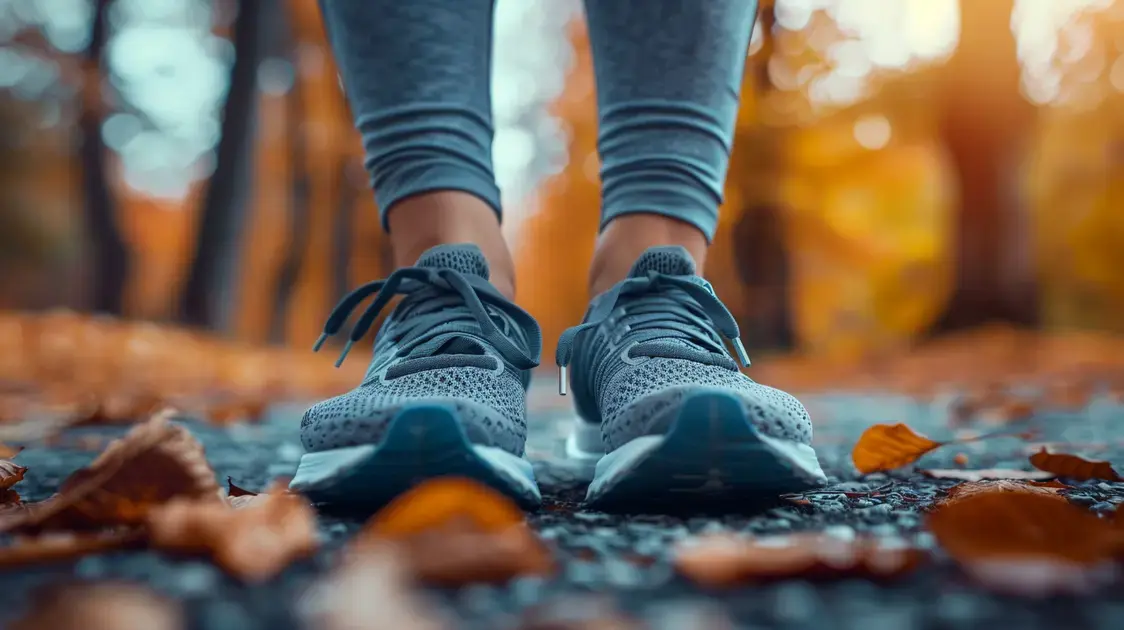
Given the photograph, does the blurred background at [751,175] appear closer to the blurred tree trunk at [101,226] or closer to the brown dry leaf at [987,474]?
the blurred tree trunk at [101,226]

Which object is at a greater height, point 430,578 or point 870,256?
point 870,256

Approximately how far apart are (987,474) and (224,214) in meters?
7.74

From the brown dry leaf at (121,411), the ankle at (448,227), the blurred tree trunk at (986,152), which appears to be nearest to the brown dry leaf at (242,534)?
the ankle at (448,227)

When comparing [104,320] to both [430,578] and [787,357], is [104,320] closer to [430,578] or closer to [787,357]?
[430,578]

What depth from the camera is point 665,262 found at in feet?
4.15

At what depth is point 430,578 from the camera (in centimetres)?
63

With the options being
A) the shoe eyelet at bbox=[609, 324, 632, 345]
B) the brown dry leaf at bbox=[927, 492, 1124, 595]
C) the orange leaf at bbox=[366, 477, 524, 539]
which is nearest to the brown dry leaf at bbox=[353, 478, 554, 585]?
the orange leaf at bbox=[366, 477, 524, 539]

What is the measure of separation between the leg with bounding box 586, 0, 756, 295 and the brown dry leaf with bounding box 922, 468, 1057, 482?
0.50 meters

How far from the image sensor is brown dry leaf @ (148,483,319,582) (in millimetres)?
657

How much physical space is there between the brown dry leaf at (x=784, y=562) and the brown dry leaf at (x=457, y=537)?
128 millimetres

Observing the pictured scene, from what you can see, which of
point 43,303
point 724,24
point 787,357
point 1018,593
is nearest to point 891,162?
point 787,357

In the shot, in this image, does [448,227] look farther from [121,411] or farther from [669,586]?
[121,411]

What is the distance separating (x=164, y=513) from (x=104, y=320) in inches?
217

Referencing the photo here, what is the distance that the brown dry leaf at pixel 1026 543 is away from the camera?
61cm
